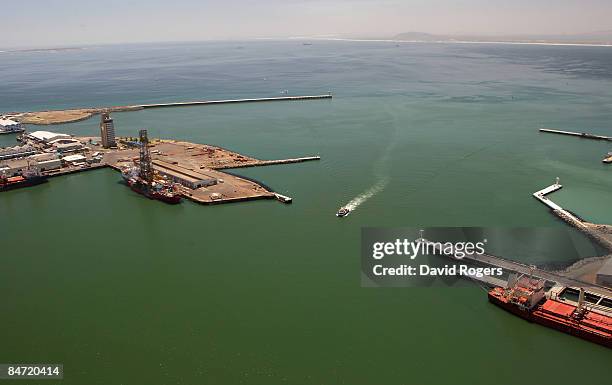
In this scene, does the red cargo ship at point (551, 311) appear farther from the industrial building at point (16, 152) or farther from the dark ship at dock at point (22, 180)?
the industrial building at point (16, 152)

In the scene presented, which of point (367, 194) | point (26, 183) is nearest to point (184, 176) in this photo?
point (26, 183)

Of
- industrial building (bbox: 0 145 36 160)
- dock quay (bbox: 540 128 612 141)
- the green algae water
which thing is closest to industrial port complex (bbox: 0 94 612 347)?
industrial building (bbox: 0 145 36 160)

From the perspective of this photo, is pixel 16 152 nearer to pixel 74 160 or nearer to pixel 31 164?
pixel 31 164

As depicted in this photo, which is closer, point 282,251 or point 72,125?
point 282,251

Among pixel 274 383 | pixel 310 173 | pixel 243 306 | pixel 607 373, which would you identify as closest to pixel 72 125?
pixel 310 173

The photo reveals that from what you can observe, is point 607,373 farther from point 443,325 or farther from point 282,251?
point 282,251

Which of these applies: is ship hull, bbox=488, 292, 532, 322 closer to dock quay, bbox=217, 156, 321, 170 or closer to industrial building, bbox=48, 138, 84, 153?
dock quay, bbox=217, 156, 321, 170

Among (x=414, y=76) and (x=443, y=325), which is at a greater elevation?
(x=414, y=76)
